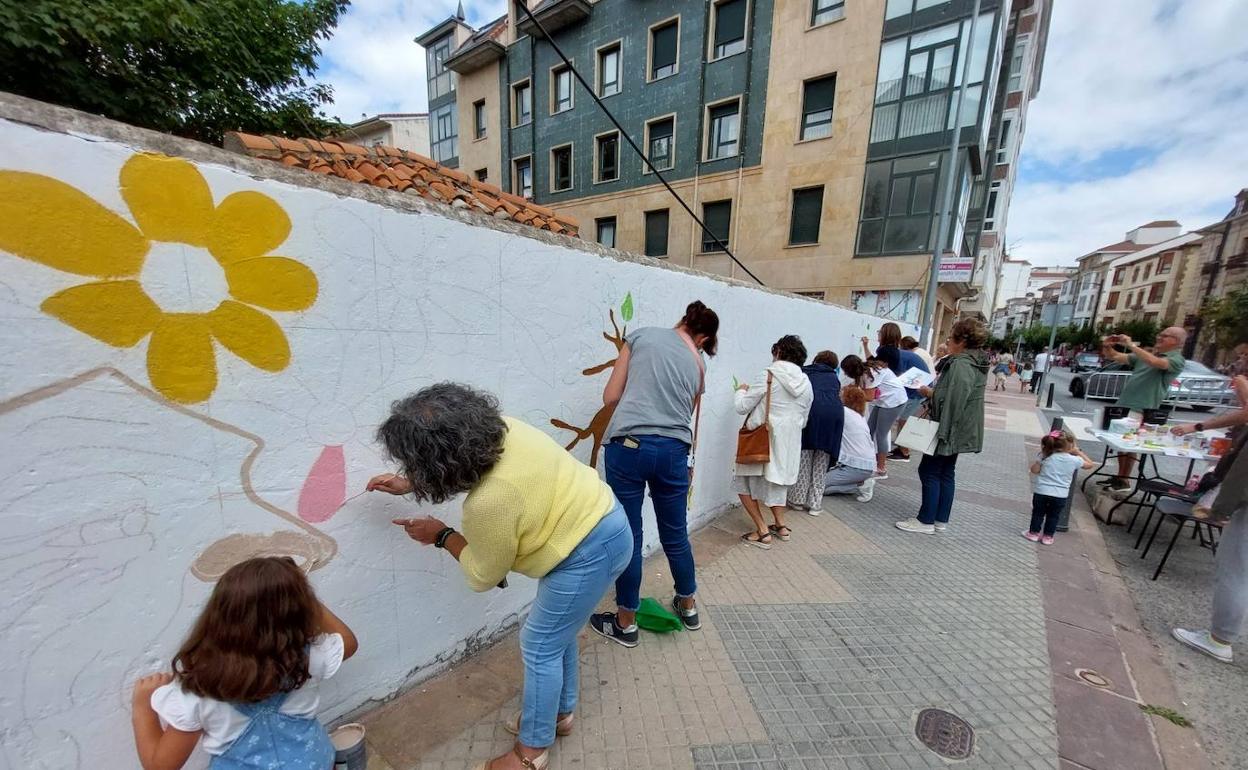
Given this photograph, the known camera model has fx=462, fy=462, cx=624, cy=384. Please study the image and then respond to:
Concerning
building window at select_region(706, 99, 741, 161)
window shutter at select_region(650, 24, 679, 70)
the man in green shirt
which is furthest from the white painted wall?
window shutter at select_region(650, 24, 679, 70)

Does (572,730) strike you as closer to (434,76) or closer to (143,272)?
(143,272)

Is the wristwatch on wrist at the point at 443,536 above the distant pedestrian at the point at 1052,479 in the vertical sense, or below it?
above

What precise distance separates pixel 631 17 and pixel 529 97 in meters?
5.12

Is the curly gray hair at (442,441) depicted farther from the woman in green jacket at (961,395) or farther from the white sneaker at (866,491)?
the white sneaker at (866,491)

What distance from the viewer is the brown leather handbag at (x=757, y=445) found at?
3572mm

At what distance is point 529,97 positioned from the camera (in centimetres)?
1889

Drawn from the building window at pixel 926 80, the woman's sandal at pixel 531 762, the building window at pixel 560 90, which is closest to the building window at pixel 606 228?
the building window at pixel 560 90

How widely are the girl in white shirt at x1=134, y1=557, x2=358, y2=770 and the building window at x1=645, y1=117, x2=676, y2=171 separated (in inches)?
675

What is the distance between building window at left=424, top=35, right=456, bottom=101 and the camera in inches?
866

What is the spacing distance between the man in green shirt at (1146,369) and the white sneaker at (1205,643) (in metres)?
3.01

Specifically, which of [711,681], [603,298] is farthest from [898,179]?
[711,681]

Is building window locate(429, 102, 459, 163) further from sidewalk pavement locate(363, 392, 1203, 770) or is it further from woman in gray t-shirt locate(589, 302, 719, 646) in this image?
sidewalk pavement locate(363, 392, 1203, 770)

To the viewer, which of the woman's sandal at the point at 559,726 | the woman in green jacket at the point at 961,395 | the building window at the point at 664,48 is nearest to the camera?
the woman's sandal at the point at 559,726

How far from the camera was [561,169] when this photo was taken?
18.9 metres
